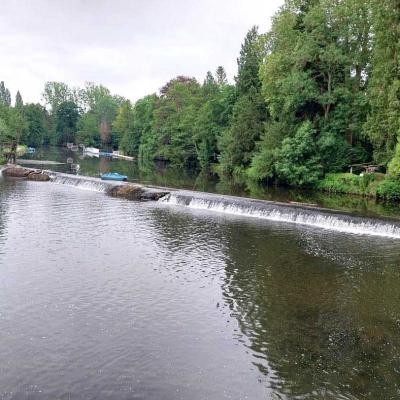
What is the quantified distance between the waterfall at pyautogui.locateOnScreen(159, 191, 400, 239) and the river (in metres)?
1.66

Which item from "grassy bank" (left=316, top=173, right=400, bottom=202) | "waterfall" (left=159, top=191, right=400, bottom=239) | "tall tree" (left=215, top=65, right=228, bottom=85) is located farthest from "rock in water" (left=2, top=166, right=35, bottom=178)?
"tall tree" (left=215, top=65, right=228, bottom=85)

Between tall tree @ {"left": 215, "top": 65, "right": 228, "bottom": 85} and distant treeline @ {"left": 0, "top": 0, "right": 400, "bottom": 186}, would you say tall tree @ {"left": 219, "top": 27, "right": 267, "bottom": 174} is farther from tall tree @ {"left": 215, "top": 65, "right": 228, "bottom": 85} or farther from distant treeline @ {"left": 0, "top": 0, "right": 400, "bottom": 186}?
tall tree @ {"left": 215, "top": 65, "right": 228, "bottom": 85}

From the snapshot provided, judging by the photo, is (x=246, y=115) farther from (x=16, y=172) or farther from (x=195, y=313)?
(x=195, y=313)

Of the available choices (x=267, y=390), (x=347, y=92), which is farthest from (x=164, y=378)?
(x=347, y=92)

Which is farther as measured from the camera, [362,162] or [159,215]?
[362,162]

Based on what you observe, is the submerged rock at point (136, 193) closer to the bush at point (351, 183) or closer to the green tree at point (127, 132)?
the bush at point (351, 183)

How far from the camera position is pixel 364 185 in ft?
150

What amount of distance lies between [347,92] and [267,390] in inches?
1716

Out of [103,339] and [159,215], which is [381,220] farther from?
[103,339]

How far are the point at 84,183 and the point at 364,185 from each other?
3021 cm

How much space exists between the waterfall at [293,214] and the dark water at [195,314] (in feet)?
6.18

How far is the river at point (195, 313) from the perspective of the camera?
1148 centimetres

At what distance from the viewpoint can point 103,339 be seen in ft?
44.1

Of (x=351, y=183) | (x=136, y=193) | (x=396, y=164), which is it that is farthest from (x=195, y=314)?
(x=351, y=183)
